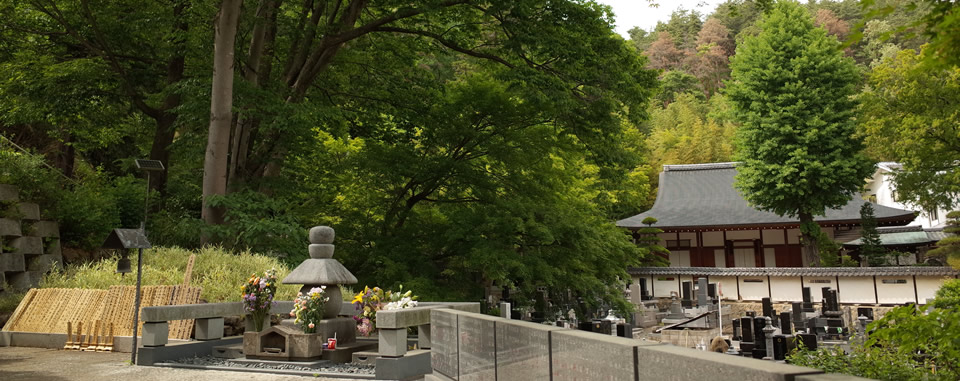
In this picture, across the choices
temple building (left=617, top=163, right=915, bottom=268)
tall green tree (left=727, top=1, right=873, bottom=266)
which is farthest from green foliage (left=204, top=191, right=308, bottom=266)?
tall green tree (left=727, top=1, right=873, bottom=266)

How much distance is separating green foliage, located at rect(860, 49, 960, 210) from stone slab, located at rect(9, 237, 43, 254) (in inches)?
1028

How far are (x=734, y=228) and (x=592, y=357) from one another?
3420 centimetres

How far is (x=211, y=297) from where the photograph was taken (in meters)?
11.9

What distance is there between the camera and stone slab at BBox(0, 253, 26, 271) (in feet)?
45.0

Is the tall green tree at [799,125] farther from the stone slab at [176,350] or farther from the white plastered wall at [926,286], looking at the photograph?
the stone slab at [176,350]

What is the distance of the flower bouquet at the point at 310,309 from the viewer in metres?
9.18

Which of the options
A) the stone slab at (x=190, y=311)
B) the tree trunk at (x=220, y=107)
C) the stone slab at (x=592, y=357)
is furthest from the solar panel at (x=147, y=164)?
the stone slab at (x=592, y=357)

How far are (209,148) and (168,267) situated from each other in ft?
9.03

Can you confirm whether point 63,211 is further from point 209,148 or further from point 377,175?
point 377,175

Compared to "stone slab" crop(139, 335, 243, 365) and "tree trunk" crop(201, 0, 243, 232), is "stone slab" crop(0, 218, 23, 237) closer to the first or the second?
"tree trunk" crop(201, 0, 243, 232)

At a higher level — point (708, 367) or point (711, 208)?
point (711, 208)

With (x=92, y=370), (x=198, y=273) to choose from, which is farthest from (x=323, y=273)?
(x=198, y=273)

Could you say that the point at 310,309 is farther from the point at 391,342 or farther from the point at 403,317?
the point at 403,317

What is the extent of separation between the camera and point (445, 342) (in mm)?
7305
